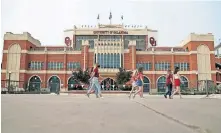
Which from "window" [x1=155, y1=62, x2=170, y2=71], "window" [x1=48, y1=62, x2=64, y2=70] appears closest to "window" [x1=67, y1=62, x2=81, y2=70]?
"window" [x1=48, y1=62, x2=64, y2=70]

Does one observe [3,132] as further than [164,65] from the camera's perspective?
No

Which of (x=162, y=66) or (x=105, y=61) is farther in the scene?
(x=162, y=66)

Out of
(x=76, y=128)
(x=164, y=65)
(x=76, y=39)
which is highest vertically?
(x=76, y=39)

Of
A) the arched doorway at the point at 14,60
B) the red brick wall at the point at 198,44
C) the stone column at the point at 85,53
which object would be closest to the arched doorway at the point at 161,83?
the red brick wall at the point at 198,44

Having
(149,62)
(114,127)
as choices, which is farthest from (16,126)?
(149,62)

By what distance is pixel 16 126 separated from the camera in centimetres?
279

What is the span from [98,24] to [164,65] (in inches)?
578

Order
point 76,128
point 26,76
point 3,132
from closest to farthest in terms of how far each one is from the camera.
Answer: point 3,132 < point 76,128 < point 26,76

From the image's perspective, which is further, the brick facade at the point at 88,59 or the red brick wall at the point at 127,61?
the red brick wall at the point at 127,61

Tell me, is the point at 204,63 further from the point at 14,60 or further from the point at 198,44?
the point at 14,60

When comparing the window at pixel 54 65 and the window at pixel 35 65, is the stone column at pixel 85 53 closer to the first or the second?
the window at pixel 54 65

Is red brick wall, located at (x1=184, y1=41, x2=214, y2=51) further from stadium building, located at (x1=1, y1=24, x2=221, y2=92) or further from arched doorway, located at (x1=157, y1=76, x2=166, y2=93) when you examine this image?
arched doorway, located at (x1=157, y1=76, x2=166, y2=93)

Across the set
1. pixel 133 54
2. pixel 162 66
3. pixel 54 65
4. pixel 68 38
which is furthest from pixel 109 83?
pixel 68 38

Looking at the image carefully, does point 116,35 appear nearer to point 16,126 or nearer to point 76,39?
point 76,39
